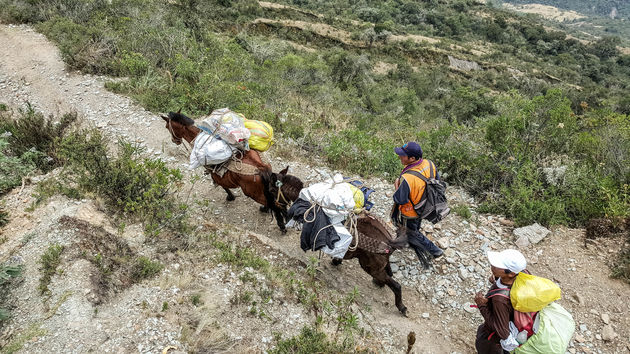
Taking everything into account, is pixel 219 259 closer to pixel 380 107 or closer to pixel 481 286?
pixel 481 286

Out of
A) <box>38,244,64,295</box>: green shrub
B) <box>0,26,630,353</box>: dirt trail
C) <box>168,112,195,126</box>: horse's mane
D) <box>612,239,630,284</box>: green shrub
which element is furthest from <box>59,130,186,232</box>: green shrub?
<box>612,239,630,284</box>: green shrub

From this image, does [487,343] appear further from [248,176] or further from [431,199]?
[248,176]

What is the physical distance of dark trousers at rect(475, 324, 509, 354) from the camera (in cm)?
324

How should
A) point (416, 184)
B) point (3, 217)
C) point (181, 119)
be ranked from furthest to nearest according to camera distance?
point (181, 119) → point (3, 217) → point (416, 184)

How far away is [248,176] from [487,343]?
3688mm

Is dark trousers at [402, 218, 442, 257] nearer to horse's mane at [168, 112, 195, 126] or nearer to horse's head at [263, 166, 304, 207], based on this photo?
horse's head at [263, 166, 304, 207]

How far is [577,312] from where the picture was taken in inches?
167

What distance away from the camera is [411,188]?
13.9 ft

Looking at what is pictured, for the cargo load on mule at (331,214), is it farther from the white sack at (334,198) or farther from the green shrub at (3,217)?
the green shrub at (3,217)

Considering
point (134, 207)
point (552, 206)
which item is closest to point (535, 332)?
point (552, 206)

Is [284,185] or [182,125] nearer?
[284,185]

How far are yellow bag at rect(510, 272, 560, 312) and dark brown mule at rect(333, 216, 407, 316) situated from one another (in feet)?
4.55

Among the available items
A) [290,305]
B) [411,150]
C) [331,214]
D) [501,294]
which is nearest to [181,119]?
[331,214]

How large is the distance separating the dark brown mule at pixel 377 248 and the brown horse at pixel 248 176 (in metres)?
1.43
